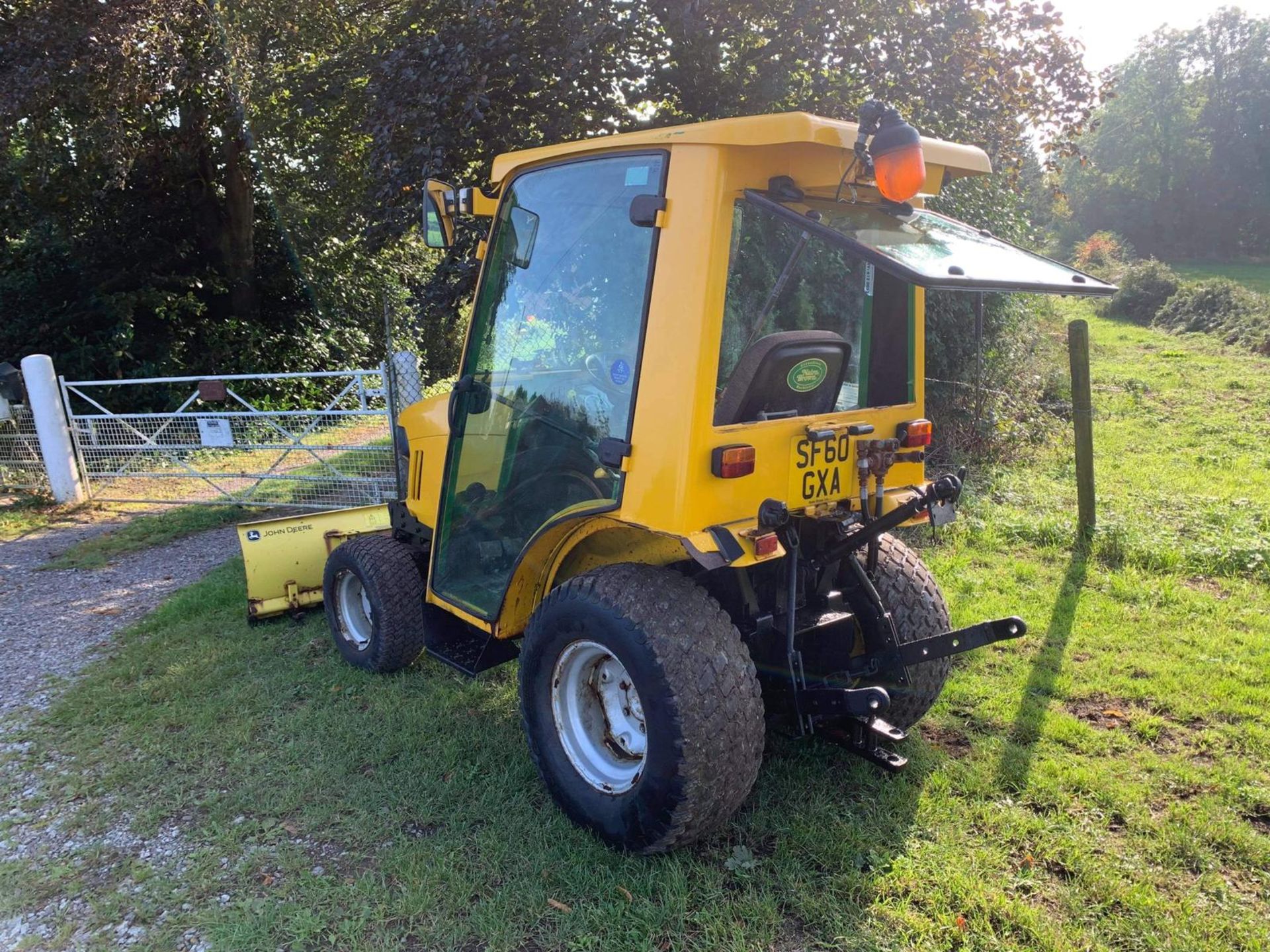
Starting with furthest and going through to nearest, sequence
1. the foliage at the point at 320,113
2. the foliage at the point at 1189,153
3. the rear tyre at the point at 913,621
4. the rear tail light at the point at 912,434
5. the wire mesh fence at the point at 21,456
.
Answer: the foliage at the point at 1189,153
the wire mesh fence at the point at 21,456
the foliage at the point at 320,113
the rear tyre at the point at 913,621
the rear tail light at the point at 912,434

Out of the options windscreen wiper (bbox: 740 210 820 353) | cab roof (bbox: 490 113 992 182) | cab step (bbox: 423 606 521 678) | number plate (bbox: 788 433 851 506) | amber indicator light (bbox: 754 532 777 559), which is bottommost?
cab step (bbox: 423 606 521 678)

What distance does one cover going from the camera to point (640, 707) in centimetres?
271

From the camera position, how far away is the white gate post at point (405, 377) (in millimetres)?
6746

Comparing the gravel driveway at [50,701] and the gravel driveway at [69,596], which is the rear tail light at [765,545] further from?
the gravel driveway at [69,596]

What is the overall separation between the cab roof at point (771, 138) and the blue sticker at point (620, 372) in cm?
67

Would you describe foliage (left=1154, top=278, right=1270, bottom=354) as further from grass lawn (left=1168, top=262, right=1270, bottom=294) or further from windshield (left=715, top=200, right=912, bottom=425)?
windshield (left=715, top=200, right=912, bottom=425)

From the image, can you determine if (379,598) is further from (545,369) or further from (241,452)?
(241,452)

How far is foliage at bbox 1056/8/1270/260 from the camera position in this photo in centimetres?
4528

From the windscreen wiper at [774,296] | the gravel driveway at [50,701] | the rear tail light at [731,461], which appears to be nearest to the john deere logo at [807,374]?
the windscreen wiper at [774,296]

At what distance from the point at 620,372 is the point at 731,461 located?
1.69 ft

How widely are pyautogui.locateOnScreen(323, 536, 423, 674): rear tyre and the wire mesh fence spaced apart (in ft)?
20.0

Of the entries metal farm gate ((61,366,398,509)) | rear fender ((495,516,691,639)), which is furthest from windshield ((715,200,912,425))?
metal farm gate ((61,366,398,509))

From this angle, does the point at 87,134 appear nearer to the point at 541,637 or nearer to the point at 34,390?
the point at 34,390

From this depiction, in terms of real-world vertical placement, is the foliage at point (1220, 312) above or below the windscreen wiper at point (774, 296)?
below
